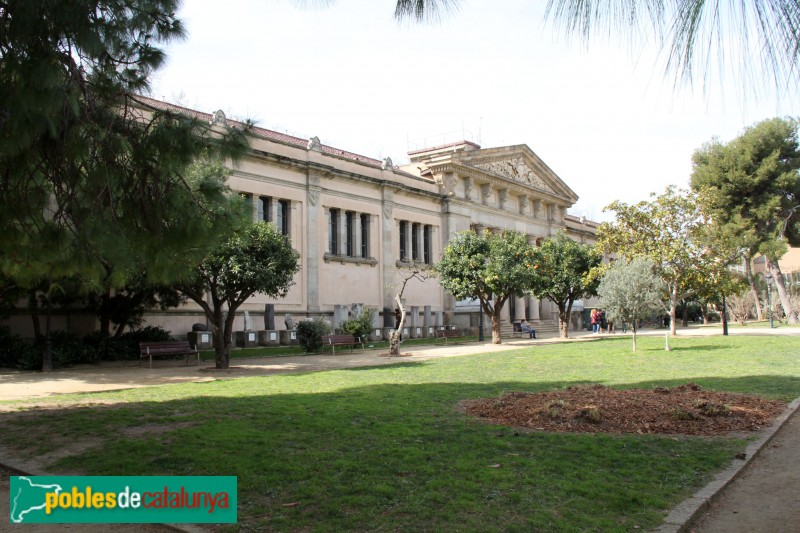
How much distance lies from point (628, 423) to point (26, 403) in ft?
34.6

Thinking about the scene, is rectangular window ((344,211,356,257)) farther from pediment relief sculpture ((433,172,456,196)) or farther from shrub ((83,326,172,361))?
shrub ((83,326,172,361))

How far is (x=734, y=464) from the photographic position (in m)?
6.39

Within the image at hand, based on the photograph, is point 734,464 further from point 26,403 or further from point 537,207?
point 537,207

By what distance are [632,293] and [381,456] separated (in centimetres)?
1736

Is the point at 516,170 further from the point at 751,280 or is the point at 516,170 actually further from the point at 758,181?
the point at 751,280

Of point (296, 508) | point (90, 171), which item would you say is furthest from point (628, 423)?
point (90, 171)

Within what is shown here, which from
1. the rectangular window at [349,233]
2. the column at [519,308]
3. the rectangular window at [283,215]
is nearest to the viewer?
the rectangular window at [283,215]

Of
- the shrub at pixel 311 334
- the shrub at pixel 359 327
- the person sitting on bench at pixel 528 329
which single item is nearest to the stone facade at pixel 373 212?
the person sitting on bench at pixel 528 329

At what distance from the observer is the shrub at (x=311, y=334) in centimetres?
2486

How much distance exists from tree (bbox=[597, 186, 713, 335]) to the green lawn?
16.5 m

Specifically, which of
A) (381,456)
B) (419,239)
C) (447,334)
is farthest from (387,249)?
(381,456)

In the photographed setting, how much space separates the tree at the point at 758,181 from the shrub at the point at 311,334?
30.8 meters

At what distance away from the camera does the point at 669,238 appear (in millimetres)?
28812

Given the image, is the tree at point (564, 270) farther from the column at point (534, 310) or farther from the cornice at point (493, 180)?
the column at point (534, 310)
